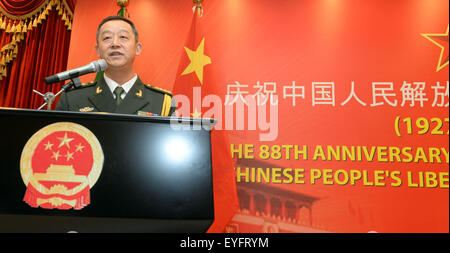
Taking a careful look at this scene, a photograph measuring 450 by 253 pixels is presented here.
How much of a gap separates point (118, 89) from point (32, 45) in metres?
1.93

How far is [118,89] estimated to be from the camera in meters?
1.57

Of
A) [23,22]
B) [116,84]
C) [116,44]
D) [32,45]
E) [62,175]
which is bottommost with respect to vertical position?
[62,175]

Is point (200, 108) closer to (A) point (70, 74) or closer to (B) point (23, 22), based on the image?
(A) point (70, 74)

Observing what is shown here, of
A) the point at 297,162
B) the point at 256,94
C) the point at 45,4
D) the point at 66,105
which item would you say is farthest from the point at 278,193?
the point at 45,4

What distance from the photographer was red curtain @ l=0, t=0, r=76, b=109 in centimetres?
295

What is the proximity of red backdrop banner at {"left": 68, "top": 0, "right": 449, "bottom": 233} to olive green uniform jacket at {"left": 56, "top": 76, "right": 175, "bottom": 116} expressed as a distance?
624 millimetres

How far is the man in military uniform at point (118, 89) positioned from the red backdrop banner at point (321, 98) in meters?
0.62

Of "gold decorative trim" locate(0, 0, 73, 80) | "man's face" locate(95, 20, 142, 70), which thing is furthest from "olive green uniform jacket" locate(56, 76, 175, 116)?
"gold decorative trim" locate(0, 0, 73, 80)

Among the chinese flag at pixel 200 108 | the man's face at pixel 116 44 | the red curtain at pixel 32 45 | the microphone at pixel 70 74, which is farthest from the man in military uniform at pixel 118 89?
the red curtain at pixel 32 45

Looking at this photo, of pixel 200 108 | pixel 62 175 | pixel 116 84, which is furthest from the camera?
pixel 200 108

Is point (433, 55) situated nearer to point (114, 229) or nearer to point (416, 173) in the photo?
point (416, 173)

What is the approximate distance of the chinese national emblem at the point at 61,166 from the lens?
82 cm

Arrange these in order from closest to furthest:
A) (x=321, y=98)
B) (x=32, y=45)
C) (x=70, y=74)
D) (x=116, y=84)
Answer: (x=70, y=74) → (x=116, y=84) → (x=321, y=98) → (x=32, y=45)

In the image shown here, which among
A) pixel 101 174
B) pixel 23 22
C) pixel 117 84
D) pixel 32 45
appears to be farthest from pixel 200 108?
pixel 23 22
